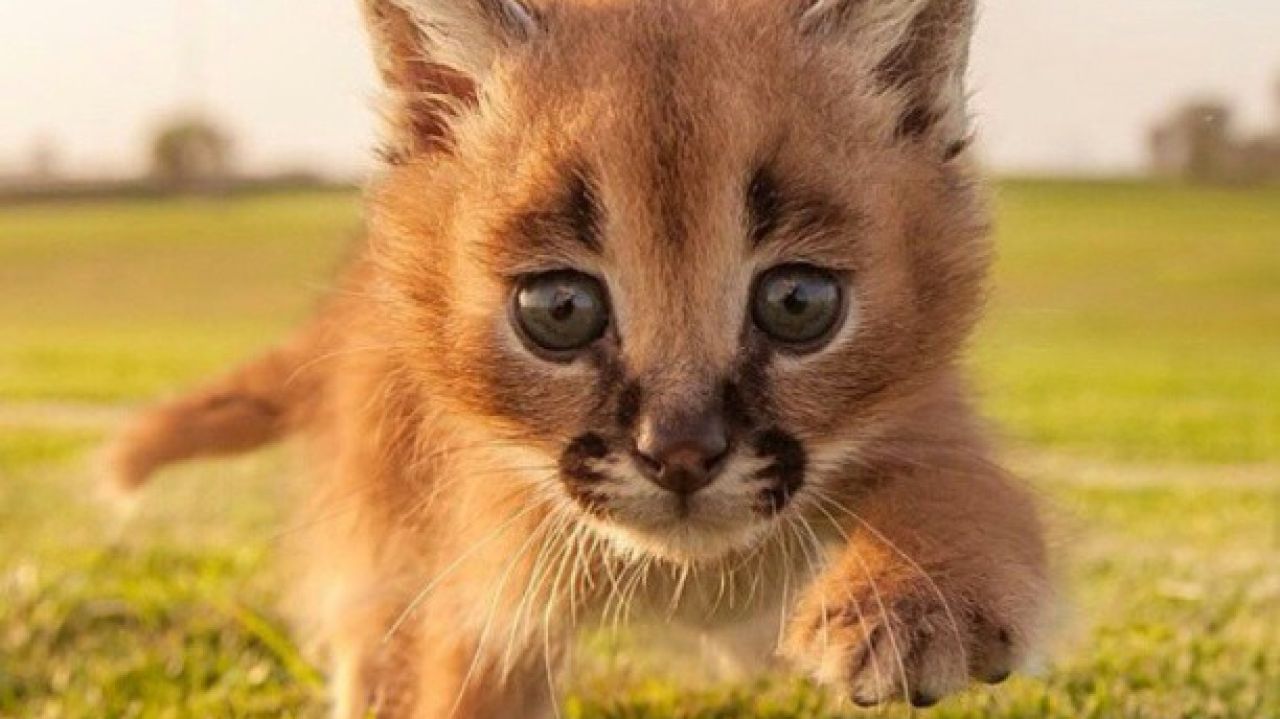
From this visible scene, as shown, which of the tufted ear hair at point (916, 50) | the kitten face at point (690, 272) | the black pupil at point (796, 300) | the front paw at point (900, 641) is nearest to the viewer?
the front paw at point (900, 641)

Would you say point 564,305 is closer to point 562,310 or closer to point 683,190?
point 562,310

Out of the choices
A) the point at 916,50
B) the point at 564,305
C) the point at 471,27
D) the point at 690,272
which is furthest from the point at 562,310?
the point at 916,50

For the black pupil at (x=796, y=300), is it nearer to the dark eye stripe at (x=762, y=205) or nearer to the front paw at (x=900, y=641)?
the dark eye stripe at (x=762, y=205)

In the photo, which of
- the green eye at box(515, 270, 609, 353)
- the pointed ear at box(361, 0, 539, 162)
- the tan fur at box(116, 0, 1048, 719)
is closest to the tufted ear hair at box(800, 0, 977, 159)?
the tan fur at box(116, 0, 1048, 719)

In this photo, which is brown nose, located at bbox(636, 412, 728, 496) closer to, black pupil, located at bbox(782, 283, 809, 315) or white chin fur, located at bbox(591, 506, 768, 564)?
white chin fur, located at bbox(591, 506, 768, 564)

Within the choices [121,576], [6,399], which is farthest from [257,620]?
[6,399]

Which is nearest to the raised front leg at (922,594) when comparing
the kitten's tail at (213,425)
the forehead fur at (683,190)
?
the forehead fur at (683,190)

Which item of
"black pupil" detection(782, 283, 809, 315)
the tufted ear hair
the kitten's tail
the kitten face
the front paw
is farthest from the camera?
the kitten's tail

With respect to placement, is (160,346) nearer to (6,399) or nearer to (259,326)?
(259,326)
